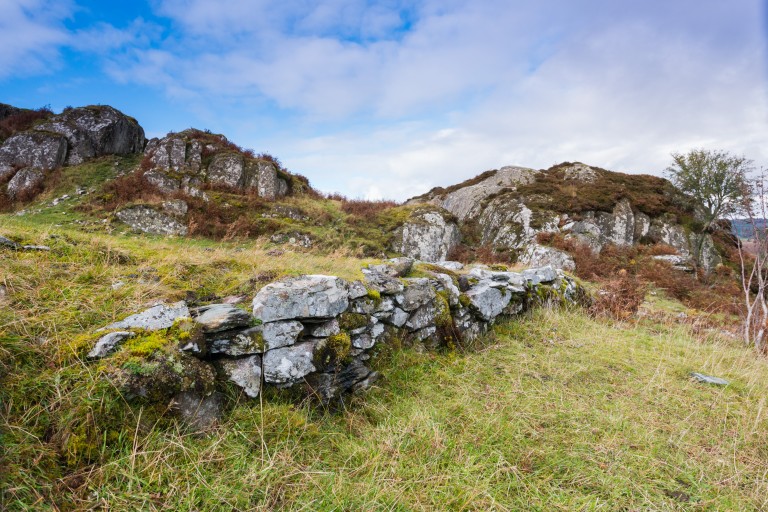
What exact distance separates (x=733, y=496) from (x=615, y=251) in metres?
19.3

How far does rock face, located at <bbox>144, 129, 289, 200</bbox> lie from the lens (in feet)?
60.9

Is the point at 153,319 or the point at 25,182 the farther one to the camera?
the point at 25,182

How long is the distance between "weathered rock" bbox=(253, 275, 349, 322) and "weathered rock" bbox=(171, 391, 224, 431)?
94cm

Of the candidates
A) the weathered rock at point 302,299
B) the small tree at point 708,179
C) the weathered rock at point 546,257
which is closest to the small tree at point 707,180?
A: the small tree at point 708,179

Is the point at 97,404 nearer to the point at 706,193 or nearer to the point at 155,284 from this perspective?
the point at 155,284

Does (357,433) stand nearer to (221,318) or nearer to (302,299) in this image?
(302,299)

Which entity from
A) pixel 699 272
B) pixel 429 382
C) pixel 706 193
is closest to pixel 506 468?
pixel 429 382

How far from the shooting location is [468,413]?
379 cm

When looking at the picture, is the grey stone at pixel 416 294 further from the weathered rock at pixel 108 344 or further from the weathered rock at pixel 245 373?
the weathered rock at pixel 108 344

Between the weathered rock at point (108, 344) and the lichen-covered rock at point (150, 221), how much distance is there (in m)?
13.9

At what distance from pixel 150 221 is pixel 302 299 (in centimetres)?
1479

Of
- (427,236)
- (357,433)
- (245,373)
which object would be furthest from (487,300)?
(427,236)

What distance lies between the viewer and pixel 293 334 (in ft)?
12.6

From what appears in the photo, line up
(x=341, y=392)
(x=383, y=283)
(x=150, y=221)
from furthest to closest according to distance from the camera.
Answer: (x=150, y=221) → (x=383, y=283) → (x=341, y=392)
